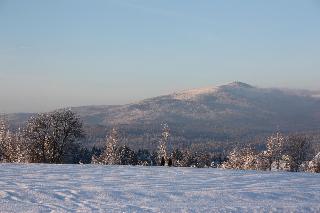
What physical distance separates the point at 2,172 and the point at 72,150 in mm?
30491

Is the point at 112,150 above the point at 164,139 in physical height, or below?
below

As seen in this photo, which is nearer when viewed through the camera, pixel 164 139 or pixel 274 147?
pixel 164 139

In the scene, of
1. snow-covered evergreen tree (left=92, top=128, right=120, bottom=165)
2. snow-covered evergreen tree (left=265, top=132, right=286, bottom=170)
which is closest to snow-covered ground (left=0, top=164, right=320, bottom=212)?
snow-covered evergreen tree (left=92, top=128, right=120, bottom=165)

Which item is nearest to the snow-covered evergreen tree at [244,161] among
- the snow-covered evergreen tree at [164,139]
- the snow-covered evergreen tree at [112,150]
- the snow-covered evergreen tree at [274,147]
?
the snow-covered evergreen tree at [274,147]

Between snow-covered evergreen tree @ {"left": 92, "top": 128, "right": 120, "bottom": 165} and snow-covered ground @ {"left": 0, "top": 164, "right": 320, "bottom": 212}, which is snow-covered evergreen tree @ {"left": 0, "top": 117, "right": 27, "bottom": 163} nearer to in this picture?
snow-covered evergreen tree @ {"left": 92, "top": 128, "right": 120, "bottom": 165}

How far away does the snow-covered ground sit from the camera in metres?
15.1

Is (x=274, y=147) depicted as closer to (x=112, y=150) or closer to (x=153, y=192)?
(x=112, y=150)

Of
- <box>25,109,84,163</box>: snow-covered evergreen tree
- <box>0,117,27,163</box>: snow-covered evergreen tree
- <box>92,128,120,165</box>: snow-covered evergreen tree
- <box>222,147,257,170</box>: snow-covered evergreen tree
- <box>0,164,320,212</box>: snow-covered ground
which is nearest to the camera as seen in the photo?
<box>0,164,320,212</box>: snow-covered ground

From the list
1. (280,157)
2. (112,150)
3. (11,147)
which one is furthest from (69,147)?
(280,157)

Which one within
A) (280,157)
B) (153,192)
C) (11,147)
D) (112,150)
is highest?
(11,147)

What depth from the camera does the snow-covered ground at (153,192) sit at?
15.1 metres

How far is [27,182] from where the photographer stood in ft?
66.0

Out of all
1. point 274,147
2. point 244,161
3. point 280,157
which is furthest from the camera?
point 280,157

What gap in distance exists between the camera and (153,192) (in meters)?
18.0
